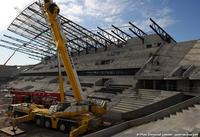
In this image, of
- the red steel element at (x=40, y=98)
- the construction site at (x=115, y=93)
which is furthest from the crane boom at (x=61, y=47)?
the red steel element at (x=40, y=98)

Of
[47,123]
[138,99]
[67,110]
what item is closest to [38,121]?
[47,123]

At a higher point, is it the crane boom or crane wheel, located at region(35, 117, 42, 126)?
the crane boom

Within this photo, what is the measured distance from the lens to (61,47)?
78.2 feet

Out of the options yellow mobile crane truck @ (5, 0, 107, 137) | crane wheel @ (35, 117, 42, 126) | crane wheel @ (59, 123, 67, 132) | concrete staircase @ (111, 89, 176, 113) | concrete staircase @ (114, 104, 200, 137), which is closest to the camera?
concrete staircase @ (114, 104, 200, 137)

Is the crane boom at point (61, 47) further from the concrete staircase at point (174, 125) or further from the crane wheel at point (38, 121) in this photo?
the concrete staircase at point (174, 125)

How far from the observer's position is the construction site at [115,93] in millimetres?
19453

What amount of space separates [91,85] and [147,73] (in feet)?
40.6

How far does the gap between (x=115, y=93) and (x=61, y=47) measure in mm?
13204

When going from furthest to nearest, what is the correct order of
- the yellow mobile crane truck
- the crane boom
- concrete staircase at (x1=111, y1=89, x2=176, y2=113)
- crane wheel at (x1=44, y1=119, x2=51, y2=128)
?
concrete staircase at (x1=111, y1=89, x2=176, y2=113) → crane wheel at (x1=44, y1=119, x2=51, y2=128) → the crane boom → the yellow mobile crane truck

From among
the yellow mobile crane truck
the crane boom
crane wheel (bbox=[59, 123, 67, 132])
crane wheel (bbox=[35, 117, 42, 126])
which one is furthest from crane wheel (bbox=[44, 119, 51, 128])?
the crane boom

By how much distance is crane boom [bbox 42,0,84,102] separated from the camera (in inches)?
912

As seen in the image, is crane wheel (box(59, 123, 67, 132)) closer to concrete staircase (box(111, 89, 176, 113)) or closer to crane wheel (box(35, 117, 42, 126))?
crane wheel (box(35, 117, 42, 126))

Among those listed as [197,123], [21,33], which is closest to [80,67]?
[21,33]

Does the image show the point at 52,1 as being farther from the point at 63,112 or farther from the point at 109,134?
the point at 109,134
